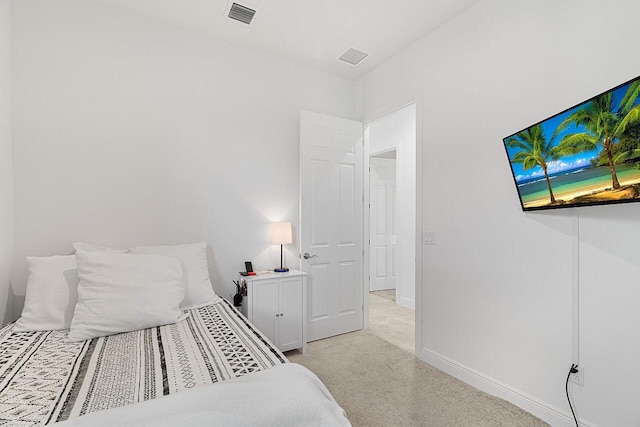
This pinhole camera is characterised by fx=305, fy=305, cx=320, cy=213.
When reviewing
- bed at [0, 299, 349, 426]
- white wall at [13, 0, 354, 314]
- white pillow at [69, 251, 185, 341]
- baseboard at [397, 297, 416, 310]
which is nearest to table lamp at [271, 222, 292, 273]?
white wall at [13, 0, 354, 314]

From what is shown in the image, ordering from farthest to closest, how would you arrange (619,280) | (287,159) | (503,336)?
(287,159)
(503,336)
(619,280)

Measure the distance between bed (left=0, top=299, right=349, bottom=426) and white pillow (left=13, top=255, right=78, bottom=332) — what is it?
0.08 metres

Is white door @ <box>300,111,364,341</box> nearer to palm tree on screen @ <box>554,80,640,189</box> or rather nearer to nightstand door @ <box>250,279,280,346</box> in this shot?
nightstand door @ <box>250,279,280,346</box>

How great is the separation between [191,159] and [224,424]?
2279 millimetres

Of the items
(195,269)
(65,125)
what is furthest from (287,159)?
(65,125)

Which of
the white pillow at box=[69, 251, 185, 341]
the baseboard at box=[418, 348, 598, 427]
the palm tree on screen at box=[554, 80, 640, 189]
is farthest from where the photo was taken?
the baseboard at box=[418, 348, 598, 427]

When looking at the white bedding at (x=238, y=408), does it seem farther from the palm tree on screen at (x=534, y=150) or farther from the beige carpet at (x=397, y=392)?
the palm tree on screen at (x=534, y=150)

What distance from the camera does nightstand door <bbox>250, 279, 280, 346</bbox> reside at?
2.65m

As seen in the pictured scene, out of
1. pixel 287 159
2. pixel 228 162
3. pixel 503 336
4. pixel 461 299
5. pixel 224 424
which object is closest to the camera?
pixel 224 424

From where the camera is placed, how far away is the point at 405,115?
442cm

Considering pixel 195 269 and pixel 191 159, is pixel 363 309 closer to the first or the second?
pixel 195 269

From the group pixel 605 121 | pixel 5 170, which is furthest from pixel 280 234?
pixel 605 121

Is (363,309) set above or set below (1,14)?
below

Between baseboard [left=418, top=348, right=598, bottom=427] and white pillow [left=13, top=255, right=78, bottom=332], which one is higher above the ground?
white pillow [left=13, top=255, right=78, bottom=332]
